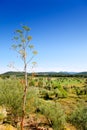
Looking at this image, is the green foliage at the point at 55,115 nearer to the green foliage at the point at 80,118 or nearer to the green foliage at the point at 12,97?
the green foliage at the point at 80,118

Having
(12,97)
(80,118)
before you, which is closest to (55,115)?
(80,118)

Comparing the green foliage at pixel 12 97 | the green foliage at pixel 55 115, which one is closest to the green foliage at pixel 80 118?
the green foliage at pixel 55 115

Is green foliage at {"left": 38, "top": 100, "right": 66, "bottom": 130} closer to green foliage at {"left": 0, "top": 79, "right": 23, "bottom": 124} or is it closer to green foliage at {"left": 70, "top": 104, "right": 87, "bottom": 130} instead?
green foliage at {"left": 70, "top": 104, "right": 87, "bottom": 130}

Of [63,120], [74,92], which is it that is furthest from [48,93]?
[63,120]

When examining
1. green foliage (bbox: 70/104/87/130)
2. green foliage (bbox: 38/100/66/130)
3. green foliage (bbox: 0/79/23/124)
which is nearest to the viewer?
green foliage (bbox: 70/104/87/130)

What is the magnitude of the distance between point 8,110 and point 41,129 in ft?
26.3

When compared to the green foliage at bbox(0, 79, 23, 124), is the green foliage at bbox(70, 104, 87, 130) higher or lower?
lower

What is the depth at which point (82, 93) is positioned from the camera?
9281 cm

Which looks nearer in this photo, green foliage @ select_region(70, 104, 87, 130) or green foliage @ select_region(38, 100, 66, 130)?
green foliage @ select_region(70, 104, 87, 130)

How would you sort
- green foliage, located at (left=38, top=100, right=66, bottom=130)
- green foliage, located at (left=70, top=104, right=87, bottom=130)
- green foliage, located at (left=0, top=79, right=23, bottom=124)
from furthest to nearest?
green foliage, located at (left=0, top=79, right=23, bottom=124), green foliage, located at (left=38, top=100, right=66, bottom=130), green foliage, located at (left=70, top=104, right=87, bottom=130)

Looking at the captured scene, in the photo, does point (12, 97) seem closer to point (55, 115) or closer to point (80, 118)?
point (55, 115)

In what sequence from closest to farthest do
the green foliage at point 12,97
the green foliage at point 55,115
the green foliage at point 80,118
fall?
the green foliage at point 80,118, the green foliage at point 55,115, the green foliage at point 12,97

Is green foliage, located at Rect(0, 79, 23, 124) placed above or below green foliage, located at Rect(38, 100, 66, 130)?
above

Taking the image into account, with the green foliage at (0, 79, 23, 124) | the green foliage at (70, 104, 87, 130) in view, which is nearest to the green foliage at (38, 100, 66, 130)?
the green foliage at (70, 104, 87, 130)
